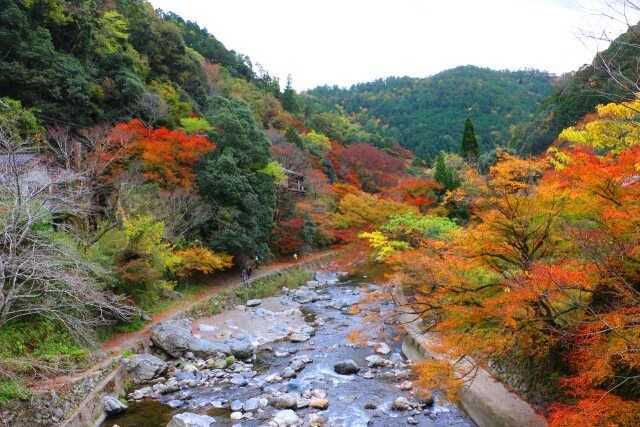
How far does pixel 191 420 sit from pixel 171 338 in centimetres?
501

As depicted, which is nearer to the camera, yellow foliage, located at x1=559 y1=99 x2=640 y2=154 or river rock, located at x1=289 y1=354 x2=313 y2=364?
yellow foliage, located at x1=559 y1=99 x2=640 y2=154

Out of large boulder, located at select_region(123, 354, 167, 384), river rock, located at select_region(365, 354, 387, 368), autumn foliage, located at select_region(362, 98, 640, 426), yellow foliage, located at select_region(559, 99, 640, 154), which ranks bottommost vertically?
river rock, located at select_region(365, 354, 387, 368)

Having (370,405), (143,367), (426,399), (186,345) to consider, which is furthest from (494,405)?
(186,345)

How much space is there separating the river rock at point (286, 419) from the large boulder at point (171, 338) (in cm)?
536

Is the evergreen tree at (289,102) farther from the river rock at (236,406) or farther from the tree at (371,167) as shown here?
the river rock at (236,406)

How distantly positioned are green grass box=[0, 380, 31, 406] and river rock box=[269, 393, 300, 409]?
17.5 ft

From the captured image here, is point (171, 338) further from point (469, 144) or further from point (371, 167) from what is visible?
point (469, 144)

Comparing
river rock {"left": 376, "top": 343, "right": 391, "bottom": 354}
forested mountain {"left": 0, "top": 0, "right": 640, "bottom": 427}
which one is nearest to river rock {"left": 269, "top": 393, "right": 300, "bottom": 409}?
forested mountain {"left": 0, "top": 0, "right": 640, "bottom": 427}

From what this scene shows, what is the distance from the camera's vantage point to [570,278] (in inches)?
256

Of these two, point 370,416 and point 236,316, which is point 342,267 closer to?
point 236,316

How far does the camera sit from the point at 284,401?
394 inches

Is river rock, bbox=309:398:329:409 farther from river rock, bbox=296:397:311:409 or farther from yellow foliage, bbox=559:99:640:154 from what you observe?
yellow foliage, bbox=559:99:640:154

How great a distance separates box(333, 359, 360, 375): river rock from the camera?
12.1m

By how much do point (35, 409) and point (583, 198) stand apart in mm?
11560
